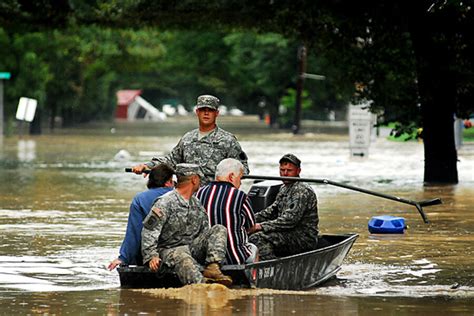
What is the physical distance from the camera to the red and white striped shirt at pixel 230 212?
12578 mm

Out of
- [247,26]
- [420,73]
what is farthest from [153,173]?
[247,26]

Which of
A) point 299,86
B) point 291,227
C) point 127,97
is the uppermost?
point 299,86

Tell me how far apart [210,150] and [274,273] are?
81.0 inches

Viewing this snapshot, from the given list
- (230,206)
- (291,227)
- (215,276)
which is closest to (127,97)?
(291,227)

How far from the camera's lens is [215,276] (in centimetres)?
1213

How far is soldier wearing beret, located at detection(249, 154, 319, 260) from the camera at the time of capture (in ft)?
45.1

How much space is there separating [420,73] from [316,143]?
95.3 ft

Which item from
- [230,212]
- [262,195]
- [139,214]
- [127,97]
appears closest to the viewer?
[230,212]

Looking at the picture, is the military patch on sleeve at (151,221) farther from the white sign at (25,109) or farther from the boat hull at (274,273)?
the white sign at (25,109)

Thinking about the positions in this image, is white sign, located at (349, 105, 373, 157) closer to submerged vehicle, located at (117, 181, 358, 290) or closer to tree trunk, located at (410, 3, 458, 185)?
tree trunk, located at (410, 3, 458, 185)

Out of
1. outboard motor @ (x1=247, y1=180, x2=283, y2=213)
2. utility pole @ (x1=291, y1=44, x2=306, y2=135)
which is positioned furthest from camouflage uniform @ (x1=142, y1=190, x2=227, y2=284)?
utility pole @ (x1=291, y1=44, x2=306, y2=135)

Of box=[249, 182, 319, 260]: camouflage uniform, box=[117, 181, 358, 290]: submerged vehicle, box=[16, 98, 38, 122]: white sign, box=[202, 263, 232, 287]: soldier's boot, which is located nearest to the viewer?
box=[202, 263, 232, 287]: soldier's boot

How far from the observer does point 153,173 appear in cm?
1295

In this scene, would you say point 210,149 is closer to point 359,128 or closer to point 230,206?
point 230,206
